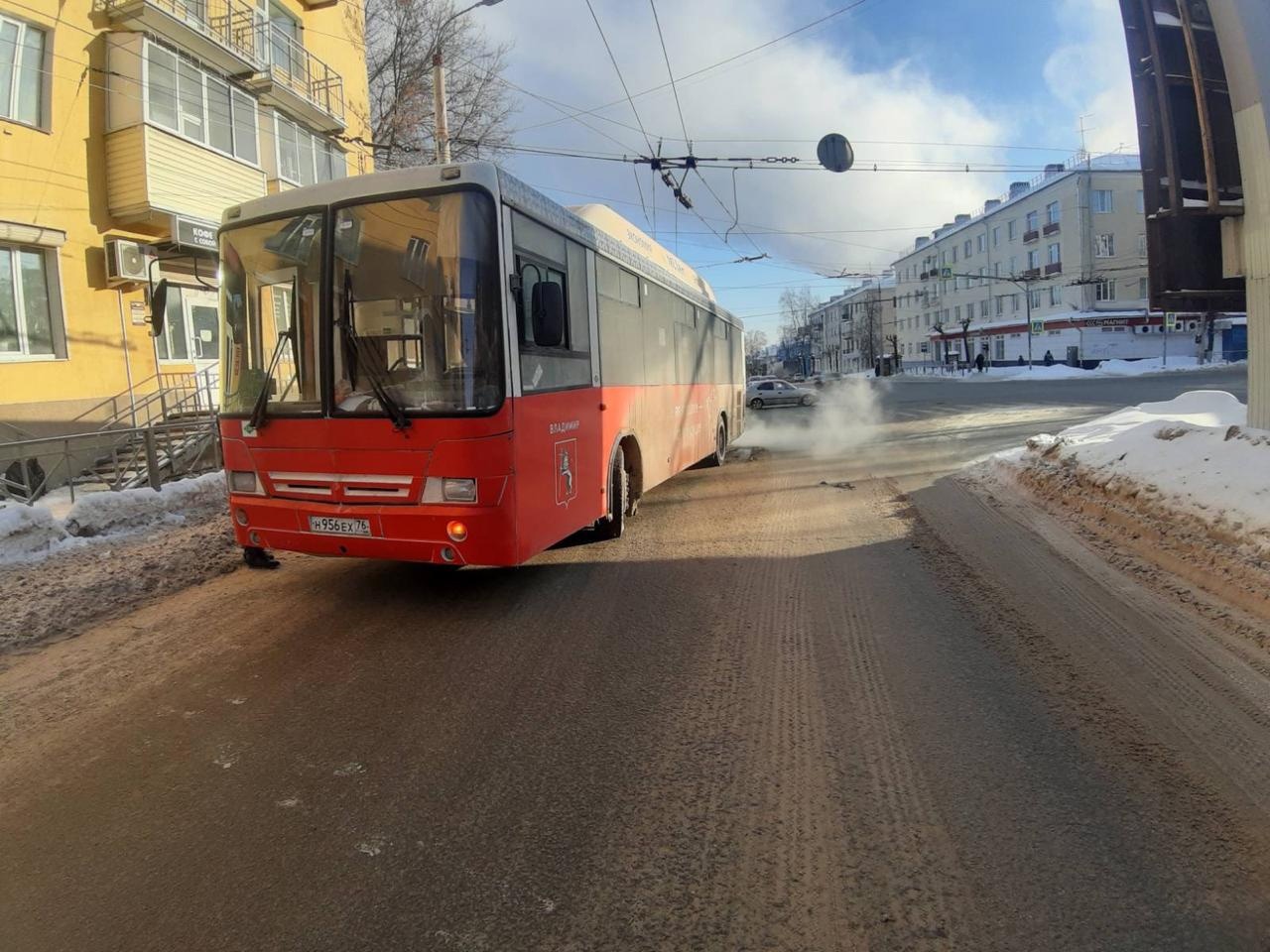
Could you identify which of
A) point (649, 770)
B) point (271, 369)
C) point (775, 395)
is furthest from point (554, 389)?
point (775, 395)

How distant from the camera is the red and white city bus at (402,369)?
4953 mm

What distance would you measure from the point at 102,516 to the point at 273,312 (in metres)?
4.67

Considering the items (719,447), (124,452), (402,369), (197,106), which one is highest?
(197,106)

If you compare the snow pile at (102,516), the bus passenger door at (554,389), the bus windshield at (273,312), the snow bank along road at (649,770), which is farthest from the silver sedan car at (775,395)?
the bus windshield at (273,312)

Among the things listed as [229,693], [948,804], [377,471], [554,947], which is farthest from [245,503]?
[948,804]

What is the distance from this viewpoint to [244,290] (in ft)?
18.3

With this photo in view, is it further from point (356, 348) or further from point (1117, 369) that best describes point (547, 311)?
point (1117, 369)

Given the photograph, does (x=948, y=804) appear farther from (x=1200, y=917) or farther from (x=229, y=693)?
(x=229, y=693)

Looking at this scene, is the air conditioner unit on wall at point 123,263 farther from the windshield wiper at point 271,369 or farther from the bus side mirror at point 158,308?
the windshield wiper at point 271,369

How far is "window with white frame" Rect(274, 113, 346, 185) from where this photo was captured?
18516 millimetres

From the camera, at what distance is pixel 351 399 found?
5148 millimetres

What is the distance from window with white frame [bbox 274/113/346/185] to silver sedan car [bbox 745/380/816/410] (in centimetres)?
1933

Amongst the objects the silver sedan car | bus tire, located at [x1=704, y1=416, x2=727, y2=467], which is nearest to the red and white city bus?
bus tire, located at [x1=704, y1=416, x2=727, y2=467]

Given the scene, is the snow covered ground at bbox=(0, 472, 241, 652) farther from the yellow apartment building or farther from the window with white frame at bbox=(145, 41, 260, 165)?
the window with white frame at bbox=(145, 41, 260, 165)
